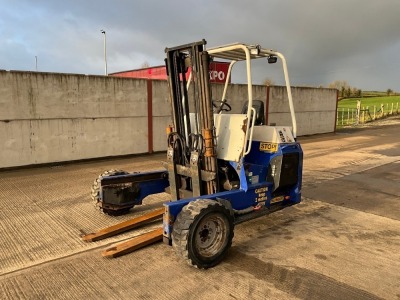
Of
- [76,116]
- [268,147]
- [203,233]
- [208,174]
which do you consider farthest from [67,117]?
[203,233]

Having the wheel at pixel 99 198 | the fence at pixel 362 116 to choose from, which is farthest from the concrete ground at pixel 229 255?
the fence at pixel 362 116

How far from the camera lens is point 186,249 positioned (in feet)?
12.6

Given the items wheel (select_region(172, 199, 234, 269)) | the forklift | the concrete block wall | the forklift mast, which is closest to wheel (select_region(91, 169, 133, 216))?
the forklift

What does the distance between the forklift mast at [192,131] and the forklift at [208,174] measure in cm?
1

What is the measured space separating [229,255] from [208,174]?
1080 millimetres

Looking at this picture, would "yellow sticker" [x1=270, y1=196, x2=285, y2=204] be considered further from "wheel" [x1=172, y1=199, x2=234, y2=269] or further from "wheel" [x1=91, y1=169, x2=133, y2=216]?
"wheel" [x1=91, y1=169, x2=133, y2=216]

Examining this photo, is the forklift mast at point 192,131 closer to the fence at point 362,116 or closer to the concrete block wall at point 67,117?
the concrete block wall at point 67,117

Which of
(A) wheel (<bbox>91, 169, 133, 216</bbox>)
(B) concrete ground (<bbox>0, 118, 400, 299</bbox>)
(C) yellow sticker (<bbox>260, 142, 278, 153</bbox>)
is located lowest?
(B) concrete ground (<bbox>0, 118, 400, 299</bbox>)

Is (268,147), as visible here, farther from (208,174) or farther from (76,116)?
(76,116)

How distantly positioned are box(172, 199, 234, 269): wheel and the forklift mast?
671 millimetres

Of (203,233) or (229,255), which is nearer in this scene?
(203,233)

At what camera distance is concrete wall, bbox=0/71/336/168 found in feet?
31.6

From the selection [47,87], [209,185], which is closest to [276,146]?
[209,185]

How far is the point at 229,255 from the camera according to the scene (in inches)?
174
